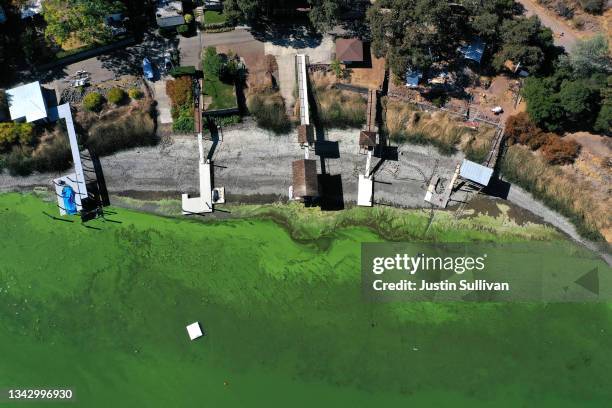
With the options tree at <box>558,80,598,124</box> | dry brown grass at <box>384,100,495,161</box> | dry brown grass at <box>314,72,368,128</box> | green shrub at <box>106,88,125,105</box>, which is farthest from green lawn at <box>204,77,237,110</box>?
tree at <box>558,80,598,124</box>

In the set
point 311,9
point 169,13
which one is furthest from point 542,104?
point 169,13

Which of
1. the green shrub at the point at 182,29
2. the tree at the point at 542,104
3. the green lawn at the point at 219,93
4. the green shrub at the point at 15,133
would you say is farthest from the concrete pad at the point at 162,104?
the tree at the point at 542,104

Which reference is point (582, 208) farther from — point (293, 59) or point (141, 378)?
point (141, 378)

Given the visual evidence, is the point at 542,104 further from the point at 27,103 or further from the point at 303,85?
the point at 27,103

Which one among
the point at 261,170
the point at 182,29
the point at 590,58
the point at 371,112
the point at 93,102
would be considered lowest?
the point at 261,170

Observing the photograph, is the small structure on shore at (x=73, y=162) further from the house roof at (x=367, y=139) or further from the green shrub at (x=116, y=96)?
the house roof at (x=367, y=139)

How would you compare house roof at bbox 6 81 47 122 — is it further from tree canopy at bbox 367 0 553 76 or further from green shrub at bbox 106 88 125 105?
tree canopy at bbox 367 0 553 76
